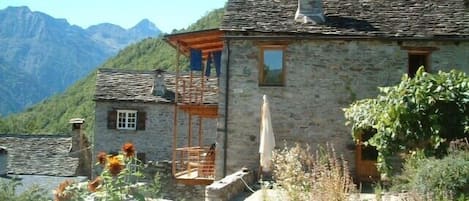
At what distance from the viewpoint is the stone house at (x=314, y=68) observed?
60.5 feet

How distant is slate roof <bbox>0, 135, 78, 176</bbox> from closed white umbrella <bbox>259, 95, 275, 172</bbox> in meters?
17.8

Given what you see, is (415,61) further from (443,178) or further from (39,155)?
(39,155)

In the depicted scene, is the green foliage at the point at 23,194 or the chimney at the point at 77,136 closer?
the green foliage at the point at 23,194

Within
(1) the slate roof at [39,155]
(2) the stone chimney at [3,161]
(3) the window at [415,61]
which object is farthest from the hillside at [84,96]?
(3) the window at [415,61]

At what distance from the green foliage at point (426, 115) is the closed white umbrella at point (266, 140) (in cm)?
→ 325

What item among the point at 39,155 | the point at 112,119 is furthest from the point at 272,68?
the point at 39,155

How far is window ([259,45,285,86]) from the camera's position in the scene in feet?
61.5

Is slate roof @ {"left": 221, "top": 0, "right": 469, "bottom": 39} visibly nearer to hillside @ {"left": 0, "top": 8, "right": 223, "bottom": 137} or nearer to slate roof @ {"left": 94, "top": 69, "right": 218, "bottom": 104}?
slate roof @ {"left": 94, "top": 69, "right": 218, "bottom": 104}

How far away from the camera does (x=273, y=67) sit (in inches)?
740

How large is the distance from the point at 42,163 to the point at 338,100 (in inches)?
774

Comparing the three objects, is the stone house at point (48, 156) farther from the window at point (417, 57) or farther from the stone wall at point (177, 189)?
the window at point (417, 57)

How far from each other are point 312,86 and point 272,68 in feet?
3.95

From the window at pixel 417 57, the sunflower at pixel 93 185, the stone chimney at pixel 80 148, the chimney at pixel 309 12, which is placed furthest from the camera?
the stone chimney at pixel 80 148

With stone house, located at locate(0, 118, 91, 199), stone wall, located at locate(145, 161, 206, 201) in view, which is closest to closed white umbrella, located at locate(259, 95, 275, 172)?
stone wall, located at locate(145, 161, 206, 201)
